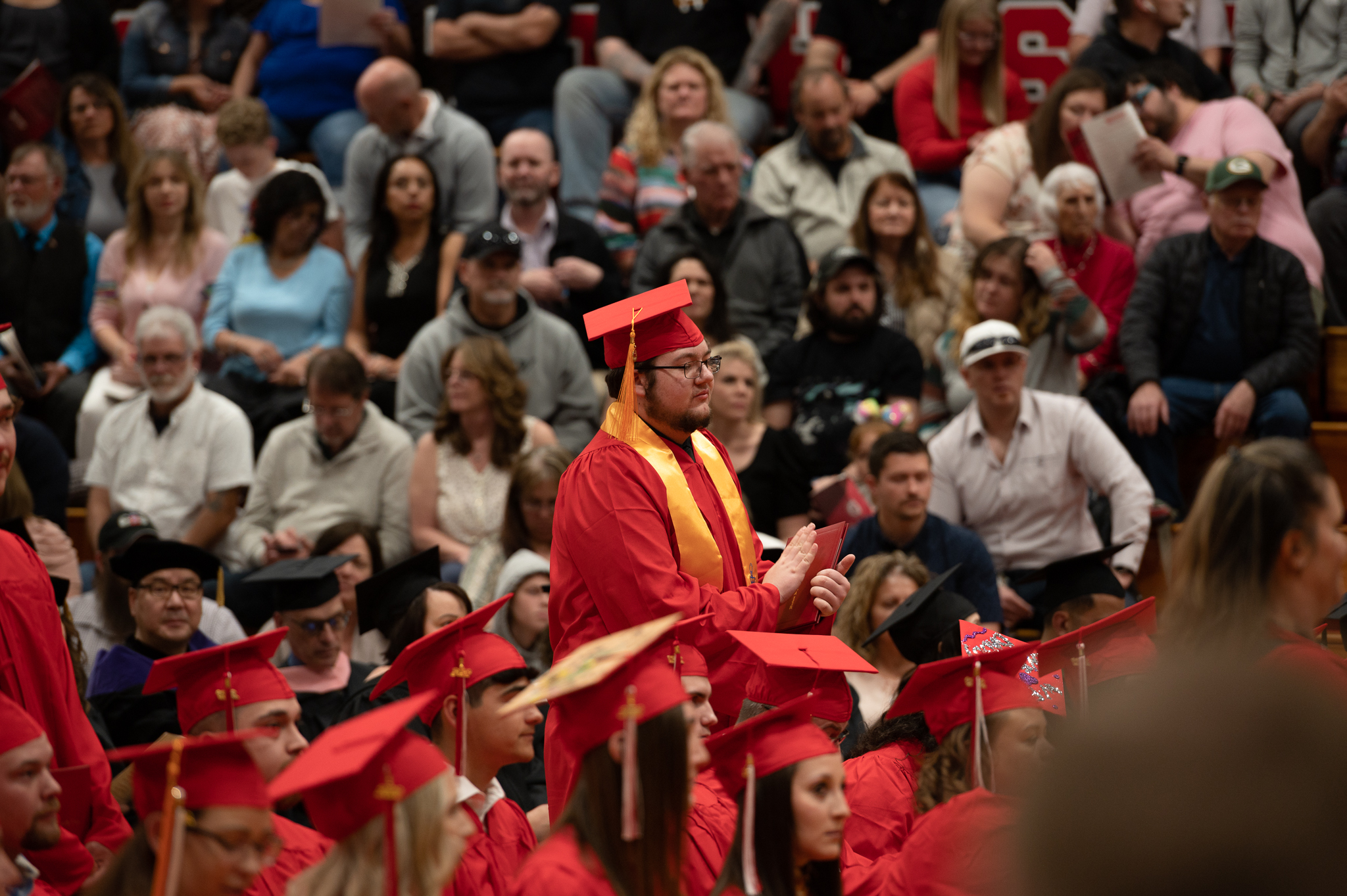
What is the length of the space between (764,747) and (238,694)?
1572 millimetres

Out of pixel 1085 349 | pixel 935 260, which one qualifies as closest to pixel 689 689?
pixel 1085 349

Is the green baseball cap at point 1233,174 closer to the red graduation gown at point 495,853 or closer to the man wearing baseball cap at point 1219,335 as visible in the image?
the man wearing baseball cap at point 1219,335

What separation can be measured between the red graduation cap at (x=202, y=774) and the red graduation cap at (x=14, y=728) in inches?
8.0

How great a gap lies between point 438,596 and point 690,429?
55.3 inches

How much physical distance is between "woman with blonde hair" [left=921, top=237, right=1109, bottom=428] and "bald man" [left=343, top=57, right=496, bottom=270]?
9.51 feet

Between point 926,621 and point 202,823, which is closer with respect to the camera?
point 202,823

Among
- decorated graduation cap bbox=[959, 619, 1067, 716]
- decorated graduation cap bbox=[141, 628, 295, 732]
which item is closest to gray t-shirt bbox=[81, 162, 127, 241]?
decorated graduation cap bbox=[141, 628, 295, 732]

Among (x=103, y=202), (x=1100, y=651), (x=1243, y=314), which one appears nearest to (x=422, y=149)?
(x=103, y=202)

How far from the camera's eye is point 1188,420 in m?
6.62

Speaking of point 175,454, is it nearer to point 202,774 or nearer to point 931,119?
point 202,774

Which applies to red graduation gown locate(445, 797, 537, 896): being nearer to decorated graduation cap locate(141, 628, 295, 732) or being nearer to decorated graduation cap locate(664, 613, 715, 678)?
decorated graduation cap locate(664, 613, 715, 678)

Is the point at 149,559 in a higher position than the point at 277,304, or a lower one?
lower

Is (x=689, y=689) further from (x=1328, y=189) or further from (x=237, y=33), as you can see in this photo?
(x=237, y=33)

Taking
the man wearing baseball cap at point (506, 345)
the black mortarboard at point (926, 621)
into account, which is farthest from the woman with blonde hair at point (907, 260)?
the black mortarboard at point (926, 621)
